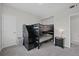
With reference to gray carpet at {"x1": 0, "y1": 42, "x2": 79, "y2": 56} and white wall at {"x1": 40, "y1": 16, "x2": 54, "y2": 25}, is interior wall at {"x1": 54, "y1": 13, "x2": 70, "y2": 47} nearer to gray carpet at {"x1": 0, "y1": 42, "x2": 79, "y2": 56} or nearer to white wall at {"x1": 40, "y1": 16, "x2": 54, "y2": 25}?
gray carpet at {"x1": 0, "y1": 42, "x2": 79, "y2": 56}

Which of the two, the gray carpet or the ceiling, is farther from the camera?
the ceiling

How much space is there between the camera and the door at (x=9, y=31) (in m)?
3.55

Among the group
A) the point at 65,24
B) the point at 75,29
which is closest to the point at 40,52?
the point at 65,24

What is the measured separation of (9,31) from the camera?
3.70m

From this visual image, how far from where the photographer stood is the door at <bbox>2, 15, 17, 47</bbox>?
3549 mm

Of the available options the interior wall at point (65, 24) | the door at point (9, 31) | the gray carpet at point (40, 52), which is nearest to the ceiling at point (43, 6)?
the interior wall at point (65, 24)

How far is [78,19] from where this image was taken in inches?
161

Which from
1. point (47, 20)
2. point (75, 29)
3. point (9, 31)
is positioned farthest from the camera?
point (47, 20)

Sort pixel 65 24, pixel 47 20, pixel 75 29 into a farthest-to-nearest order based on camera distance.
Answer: pixel 47 20 → pixel 75 29 → pixel 65 24

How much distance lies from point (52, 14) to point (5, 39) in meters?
3.39

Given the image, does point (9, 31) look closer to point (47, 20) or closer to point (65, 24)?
point (47, 20)

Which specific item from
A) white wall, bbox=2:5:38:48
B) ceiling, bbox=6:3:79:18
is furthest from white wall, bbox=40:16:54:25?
white wall, bbox=2:5:38:48

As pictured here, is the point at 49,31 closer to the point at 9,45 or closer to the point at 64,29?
the point at 64,29

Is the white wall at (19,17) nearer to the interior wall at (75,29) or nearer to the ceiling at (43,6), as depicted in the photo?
the ceiling at (43,6)
